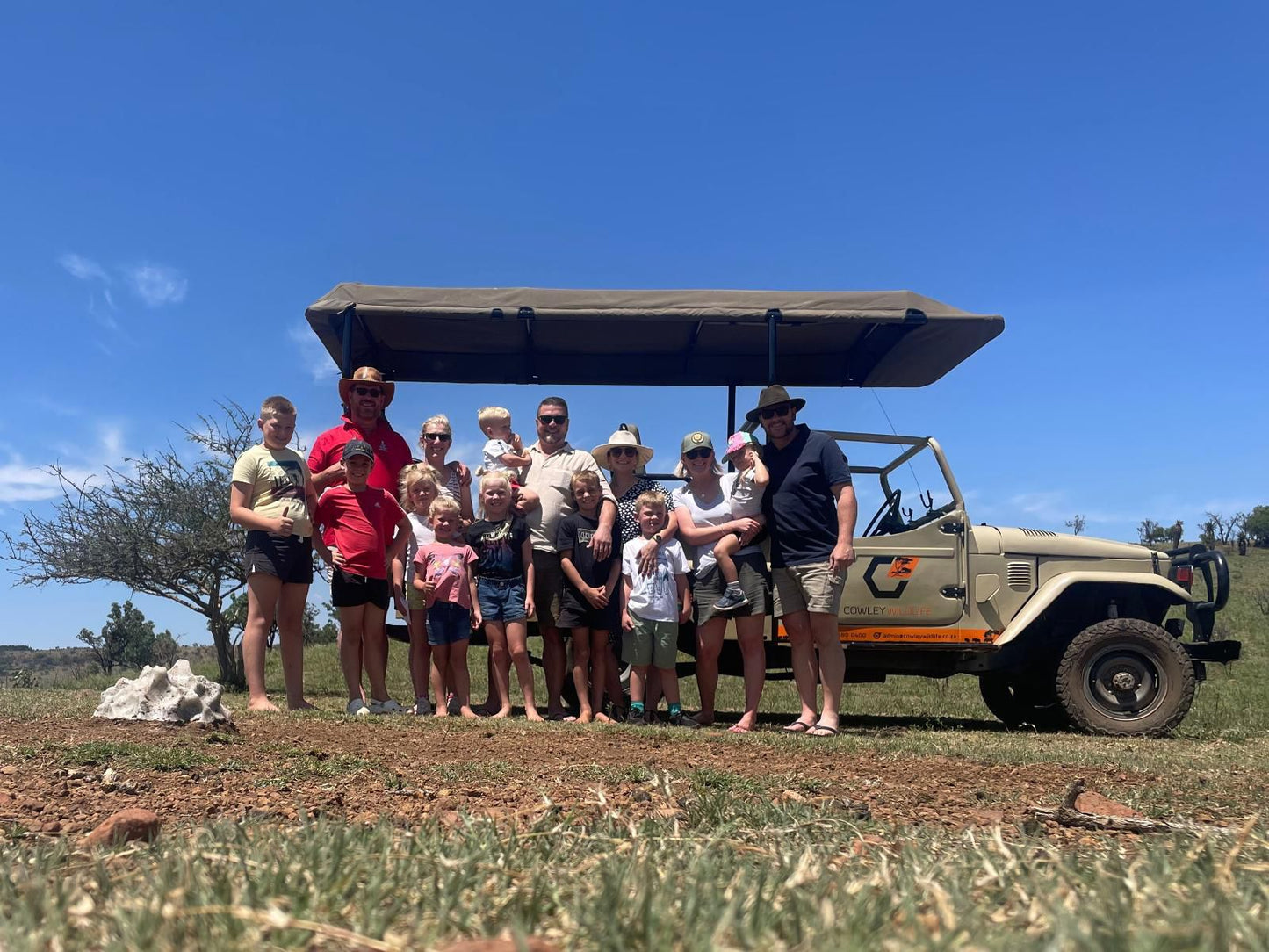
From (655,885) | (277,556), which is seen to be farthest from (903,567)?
(655,885)

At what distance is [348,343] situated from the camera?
707 cm

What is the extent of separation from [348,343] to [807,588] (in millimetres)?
3865

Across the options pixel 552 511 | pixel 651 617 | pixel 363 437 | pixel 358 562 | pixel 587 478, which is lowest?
pixel 651 617

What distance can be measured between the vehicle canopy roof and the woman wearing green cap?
103cm

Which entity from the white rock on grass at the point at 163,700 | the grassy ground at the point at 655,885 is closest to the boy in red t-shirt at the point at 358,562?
the white rock on grass at the point at 163,700

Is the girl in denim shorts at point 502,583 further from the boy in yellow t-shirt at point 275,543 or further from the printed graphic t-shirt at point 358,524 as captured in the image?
the boy in yellow t-shirt at point 275,543

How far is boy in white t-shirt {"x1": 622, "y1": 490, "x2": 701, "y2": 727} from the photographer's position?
6277 mm

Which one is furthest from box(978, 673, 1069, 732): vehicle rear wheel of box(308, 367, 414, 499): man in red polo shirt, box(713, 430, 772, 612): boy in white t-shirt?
box(308, 367, 414, 499): man in red polo shirt

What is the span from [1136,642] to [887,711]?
2508 mm

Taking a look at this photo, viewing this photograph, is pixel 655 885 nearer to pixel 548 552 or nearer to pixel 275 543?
pixel 275 543

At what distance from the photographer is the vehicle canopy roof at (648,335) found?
7.02 metres

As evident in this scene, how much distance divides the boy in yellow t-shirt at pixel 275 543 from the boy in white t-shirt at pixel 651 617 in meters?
2.09

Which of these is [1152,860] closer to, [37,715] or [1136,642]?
[37,715]

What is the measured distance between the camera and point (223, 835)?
1.94m
